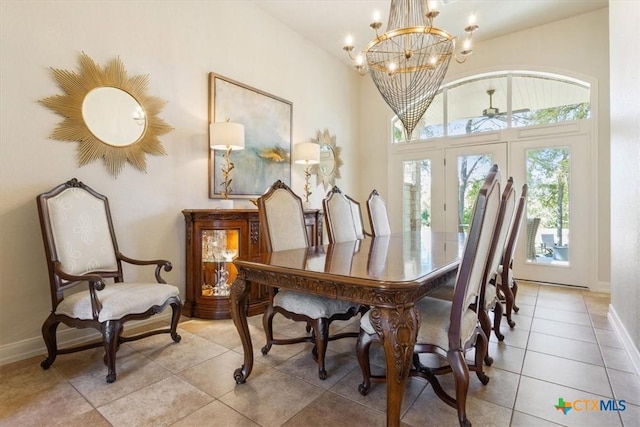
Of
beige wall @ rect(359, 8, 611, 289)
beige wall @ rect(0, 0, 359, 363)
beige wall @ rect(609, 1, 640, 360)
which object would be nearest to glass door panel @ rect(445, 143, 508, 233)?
beige wall @ rect(359, 8, 611, 289)

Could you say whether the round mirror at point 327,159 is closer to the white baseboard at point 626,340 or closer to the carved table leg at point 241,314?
the carved table leg at point 241,314

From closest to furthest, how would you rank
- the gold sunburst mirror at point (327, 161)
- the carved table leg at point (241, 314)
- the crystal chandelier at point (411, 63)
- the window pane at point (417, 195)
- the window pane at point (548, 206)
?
1. the carved table leg at point (241, 314)
2. the crystal chandelier at point (411, 63)
3. the window pane at point (548, 206)
4. the gold sunburst mirror at point (327, 161)
5. the window pane at point (417, 195)

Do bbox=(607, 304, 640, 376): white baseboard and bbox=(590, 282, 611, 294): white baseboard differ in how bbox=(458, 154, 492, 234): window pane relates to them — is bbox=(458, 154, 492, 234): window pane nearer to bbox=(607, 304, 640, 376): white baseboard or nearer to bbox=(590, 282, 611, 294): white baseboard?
bbox=(590, 282, 611, 294): white baseboard

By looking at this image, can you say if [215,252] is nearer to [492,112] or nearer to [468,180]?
[468,180]

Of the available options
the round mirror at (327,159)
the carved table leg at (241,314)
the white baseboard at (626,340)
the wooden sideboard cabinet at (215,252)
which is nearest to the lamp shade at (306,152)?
the round mirror at (327,159)

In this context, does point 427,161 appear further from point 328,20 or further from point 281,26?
point 281,26

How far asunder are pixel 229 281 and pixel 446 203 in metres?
3.43

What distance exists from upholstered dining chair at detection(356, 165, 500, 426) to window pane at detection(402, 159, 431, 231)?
140 inches

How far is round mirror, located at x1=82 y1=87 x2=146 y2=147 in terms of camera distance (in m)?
2.43

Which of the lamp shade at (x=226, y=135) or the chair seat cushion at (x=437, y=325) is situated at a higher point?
the lamp shade at (x=226, y=135)

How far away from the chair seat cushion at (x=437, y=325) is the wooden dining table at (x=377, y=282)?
0.52 ft

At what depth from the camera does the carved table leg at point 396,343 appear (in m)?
1.22

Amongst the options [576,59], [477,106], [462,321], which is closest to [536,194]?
[477,106]

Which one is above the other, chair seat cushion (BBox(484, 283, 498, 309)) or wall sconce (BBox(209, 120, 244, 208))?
wall sconce (BBox(209, 120, 244, 208))
